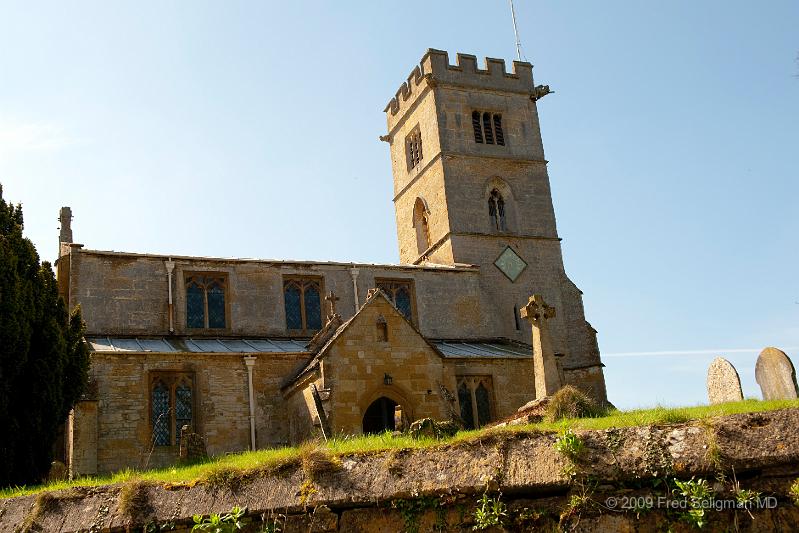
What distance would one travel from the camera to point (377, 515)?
30.5 feet

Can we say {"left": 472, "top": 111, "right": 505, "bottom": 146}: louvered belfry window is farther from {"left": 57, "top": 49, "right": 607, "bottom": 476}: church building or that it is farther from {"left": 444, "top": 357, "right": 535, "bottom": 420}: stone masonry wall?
{"left": 444, "top": 357, "right": 535, "bottom": 420}: stone masonry wall

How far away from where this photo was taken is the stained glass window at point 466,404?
24.1 meters

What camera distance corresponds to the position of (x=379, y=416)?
21328mm

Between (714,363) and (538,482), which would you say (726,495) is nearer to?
(538,482)

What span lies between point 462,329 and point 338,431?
12.1 meters

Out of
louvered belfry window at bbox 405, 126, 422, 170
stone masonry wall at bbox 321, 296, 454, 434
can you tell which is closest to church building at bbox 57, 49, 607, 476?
stone masonry wall at bbox 321, 296, 454, 434

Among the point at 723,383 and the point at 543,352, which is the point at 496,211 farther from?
the point at 723,383

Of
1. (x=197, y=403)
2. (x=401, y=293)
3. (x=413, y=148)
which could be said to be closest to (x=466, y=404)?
(x=401, y=293)

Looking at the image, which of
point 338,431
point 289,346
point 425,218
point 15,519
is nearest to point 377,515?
point 15,519

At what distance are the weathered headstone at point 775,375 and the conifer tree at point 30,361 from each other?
42.5 ft

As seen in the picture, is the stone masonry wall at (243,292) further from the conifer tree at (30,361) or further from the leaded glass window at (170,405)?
the conifer tree at (30,361)

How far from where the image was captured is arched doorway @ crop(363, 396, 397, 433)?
20.9 metres

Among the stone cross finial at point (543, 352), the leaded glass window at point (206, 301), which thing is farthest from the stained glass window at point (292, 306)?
the stone cross finial at point (543, 352)

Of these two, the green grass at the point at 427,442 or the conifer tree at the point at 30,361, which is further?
the conifer tree at the point at 30,361
